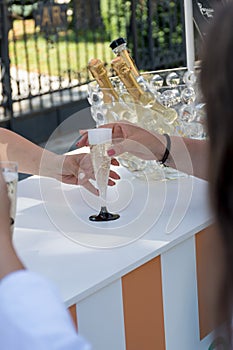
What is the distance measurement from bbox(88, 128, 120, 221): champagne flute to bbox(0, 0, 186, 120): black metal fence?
395 centimetres

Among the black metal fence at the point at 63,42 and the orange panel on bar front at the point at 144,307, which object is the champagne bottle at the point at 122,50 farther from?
the black metal fence at the point at 63,42

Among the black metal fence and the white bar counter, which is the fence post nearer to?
the black metal fence

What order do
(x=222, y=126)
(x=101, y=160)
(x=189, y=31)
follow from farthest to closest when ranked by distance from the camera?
(x=189, y=31) < (x=101, y=160) < (x=222, y=126)

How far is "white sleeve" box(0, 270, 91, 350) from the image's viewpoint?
0.84 meters

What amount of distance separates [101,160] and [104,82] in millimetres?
295

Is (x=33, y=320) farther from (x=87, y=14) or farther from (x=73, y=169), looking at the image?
(x=87, y=14)

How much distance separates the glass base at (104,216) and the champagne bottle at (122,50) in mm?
365

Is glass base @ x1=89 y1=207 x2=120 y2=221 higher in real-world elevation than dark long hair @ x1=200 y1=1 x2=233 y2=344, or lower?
→ lower

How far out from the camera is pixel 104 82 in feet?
5.97

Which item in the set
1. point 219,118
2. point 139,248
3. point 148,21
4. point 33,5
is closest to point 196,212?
point 139,248

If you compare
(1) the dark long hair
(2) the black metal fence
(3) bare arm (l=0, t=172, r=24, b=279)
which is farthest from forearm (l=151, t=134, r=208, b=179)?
(2) the black metal fence

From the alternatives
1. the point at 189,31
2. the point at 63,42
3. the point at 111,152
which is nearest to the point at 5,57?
the point at 63,42

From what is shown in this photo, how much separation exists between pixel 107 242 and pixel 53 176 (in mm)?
373

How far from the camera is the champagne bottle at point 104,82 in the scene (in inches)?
71.0
